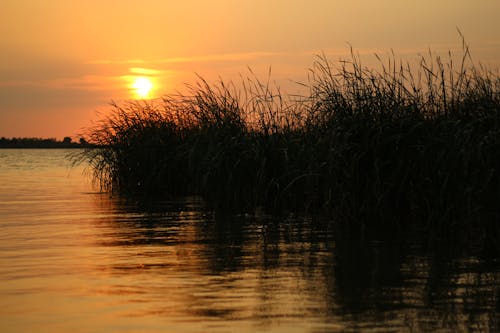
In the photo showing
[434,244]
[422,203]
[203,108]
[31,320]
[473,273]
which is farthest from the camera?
[203,108]

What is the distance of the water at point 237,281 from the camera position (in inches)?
223

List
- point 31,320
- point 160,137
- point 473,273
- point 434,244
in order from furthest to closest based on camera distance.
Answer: point 160,137 → point 434,244 → point 473,273 → point 31,320

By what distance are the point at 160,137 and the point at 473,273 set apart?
11.5 meters

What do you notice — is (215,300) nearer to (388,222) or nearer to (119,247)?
(119,247)

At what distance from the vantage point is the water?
5668 mm

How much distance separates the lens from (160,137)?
1812 centimetres

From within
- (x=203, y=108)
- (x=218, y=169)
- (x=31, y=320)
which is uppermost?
(x=203, y=108)

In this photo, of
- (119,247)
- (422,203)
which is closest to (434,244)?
(422,203)

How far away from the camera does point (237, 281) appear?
716 cm

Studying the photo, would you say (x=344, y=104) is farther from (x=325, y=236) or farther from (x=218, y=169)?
(x=218, y=169)

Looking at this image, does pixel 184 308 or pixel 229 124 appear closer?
pixel 184 308

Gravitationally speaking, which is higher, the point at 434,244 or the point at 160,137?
the point at 160,137

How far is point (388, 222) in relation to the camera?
1031 cm

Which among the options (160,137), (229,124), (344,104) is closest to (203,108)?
(229,124)
